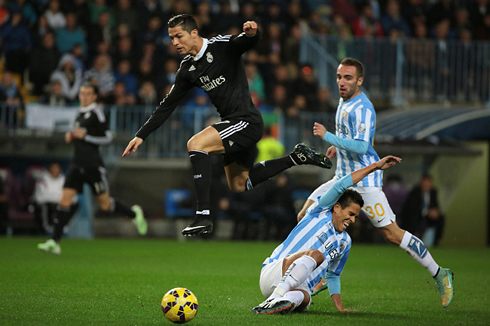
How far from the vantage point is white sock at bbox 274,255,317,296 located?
5883mm

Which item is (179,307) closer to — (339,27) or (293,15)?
(293,15)

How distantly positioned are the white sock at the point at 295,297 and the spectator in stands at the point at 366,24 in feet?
46.2

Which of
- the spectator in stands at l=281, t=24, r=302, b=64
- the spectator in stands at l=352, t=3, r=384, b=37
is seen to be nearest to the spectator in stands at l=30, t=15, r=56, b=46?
the spectator in stands at l=281, t=24, r=302, b=64

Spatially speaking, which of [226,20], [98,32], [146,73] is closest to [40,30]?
[98,32]

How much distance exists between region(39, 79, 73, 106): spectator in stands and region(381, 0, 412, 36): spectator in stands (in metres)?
8.91

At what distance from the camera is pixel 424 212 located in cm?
1540

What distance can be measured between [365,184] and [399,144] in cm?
903

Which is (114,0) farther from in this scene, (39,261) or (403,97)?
(39,261)

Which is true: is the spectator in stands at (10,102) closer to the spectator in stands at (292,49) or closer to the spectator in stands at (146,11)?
the spectator in stands at (146,11)

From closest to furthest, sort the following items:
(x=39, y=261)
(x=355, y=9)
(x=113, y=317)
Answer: (x=113, y=317), (x=39, y=261), (x=355, y=9)

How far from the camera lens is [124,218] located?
15852mm

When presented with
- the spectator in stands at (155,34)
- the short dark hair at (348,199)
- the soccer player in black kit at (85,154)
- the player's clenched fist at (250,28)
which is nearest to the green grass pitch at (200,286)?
the soccer player in black kit at (85,154)

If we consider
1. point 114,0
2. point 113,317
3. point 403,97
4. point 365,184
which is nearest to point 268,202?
point 403,97

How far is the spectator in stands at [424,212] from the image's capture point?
15.2 m
